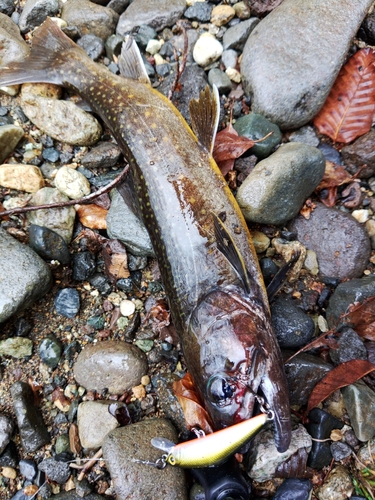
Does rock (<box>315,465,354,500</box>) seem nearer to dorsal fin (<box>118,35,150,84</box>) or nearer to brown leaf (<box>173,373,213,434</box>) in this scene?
brown leaf (<box>173,373,213,434</box>)

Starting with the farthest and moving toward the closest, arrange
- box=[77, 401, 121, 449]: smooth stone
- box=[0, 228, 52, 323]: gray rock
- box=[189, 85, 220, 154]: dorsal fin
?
box=[189, 85, 220, 154]: dorsal fin → box=[0, 228, 52, 323]: gray rock → box=[77, 401, 121, 449]: smooth stone

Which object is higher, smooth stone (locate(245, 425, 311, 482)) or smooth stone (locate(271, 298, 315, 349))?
smooth stone (locate(271, 298, 315, 349))

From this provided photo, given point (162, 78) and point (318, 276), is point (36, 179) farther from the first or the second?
point (318, 276)

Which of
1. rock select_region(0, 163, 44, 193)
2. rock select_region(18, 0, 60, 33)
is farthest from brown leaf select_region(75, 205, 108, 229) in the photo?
rock select_region(18, 0, 60, 33)

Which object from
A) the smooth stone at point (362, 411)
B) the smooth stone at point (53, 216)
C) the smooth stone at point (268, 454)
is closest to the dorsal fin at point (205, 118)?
the smooth stone at point (53, 216)

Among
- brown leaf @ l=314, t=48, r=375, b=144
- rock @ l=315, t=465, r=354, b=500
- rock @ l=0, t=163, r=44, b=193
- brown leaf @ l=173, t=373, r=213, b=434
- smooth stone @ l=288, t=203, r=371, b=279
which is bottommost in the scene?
A: rock @ l=315, t=465, r=354, b=500

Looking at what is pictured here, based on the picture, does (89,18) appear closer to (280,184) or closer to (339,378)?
(280,184)

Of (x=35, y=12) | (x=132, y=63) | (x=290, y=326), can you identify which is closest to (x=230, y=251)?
(x=290, y=326)

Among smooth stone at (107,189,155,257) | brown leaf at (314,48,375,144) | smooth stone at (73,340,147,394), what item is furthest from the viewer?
brown leaf at (314,48,375,144)
